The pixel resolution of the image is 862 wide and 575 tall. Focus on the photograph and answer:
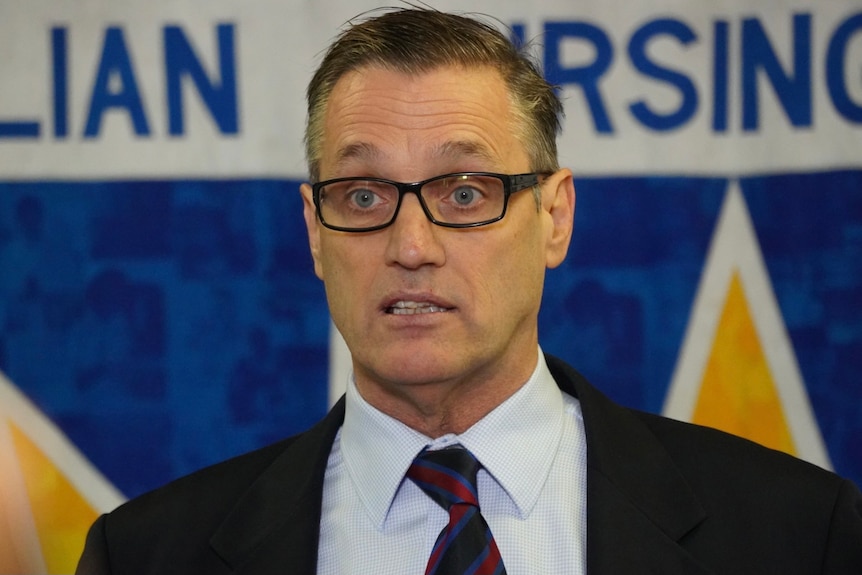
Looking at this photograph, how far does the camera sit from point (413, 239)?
5.90 ft

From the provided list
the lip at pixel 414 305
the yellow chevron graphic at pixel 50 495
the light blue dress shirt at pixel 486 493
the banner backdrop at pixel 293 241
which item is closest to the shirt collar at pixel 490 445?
the light blue dress shirt at pixel 486 493

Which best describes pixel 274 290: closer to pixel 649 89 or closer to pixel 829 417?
pixel 649 89

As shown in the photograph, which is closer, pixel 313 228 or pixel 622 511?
pixel 622 511

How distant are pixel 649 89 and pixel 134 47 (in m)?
1.05

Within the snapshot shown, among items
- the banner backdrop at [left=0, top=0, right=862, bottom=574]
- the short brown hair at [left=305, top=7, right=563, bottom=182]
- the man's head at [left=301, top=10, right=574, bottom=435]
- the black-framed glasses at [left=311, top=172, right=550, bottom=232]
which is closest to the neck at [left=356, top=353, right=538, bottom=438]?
the man's head at [left=301, top=10, right=574, bottom=435]

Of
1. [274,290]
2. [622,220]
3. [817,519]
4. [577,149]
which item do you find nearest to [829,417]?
[622,220]

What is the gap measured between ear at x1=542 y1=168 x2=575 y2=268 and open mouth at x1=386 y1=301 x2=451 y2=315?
27cm

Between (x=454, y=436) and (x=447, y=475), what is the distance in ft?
0.25

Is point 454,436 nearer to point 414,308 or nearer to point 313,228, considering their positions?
point 414,308

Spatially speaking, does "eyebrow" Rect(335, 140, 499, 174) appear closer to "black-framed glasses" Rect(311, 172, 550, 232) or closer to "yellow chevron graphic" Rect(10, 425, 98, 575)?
"black-framed glasses" Rect(311, 172, 550, 232)

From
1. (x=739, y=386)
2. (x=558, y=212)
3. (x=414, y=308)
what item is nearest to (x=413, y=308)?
(x=414, y=308)

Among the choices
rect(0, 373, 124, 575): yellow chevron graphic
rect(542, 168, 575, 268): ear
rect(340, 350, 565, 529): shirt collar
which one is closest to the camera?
rect(340, 350, 565, 529): shirt collar

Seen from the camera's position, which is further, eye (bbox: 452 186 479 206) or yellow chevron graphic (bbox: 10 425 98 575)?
yellow chevron graphic (bbox: 10 425 98 575)

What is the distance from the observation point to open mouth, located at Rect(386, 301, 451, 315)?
1.83 meters
